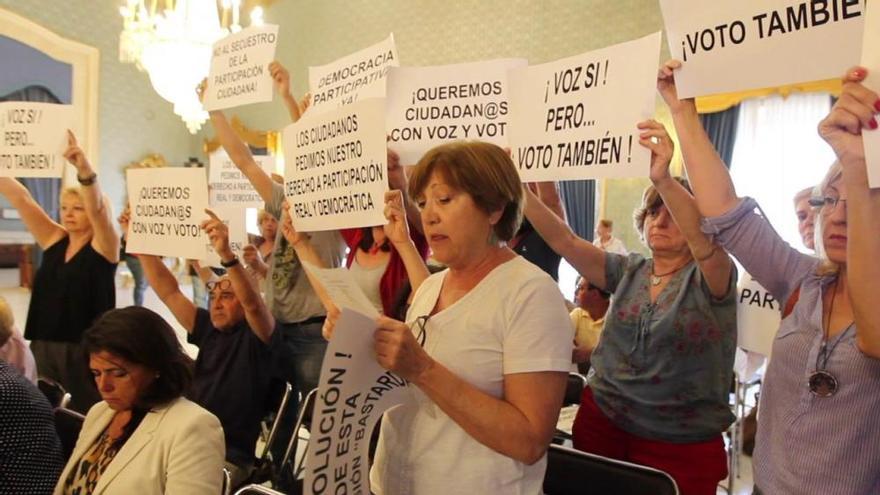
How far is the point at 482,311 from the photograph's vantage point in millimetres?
1210

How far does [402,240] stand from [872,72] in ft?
3.75

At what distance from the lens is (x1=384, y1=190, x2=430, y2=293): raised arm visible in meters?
1.82

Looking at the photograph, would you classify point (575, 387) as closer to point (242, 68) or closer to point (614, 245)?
point (242, 68)

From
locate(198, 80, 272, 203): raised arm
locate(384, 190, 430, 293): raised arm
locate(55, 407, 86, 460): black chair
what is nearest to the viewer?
locate(384, 190, 430, 293): raised arm

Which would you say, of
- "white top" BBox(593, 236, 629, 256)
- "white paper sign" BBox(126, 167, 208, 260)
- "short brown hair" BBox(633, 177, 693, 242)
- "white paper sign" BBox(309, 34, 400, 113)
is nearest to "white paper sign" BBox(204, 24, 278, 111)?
"white paper sign" BBox(309, 34, 400, 113)

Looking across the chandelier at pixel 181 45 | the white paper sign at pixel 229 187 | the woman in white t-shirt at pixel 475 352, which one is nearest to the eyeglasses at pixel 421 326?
the woman in white t-shirt at pixel 475 352

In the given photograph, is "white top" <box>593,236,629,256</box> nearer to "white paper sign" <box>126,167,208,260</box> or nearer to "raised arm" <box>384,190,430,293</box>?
"white paper sign" <box>126,167,208,260</box>

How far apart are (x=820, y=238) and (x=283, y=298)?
2115 mm

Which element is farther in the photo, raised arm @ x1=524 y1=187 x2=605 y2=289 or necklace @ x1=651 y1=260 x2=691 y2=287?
raised arm @ x1=524 y1=187 x2=605 y2=289

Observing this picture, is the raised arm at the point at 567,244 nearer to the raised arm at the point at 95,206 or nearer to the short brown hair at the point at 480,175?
the short brown hair at the point at 480,175

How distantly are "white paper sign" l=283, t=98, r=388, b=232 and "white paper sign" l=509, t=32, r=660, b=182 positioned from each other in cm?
42

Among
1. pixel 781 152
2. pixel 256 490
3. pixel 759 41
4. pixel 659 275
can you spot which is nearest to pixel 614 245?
pixel 781 152

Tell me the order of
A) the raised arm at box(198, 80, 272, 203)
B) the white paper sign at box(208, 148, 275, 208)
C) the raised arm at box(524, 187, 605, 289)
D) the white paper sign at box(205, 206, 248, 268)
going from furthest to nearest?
the white paper sign at box(208, 148, 275, 208), the white paper sign at box(205, 206, 248, 268), the raised arm at box(198, 80, 272, 203), the raised arm at box(524, 187, 605, 289)

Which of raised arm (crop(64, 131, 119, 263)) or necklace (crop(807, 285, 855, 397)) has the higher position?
raised arm (crop(64, 131, 119, 263))
